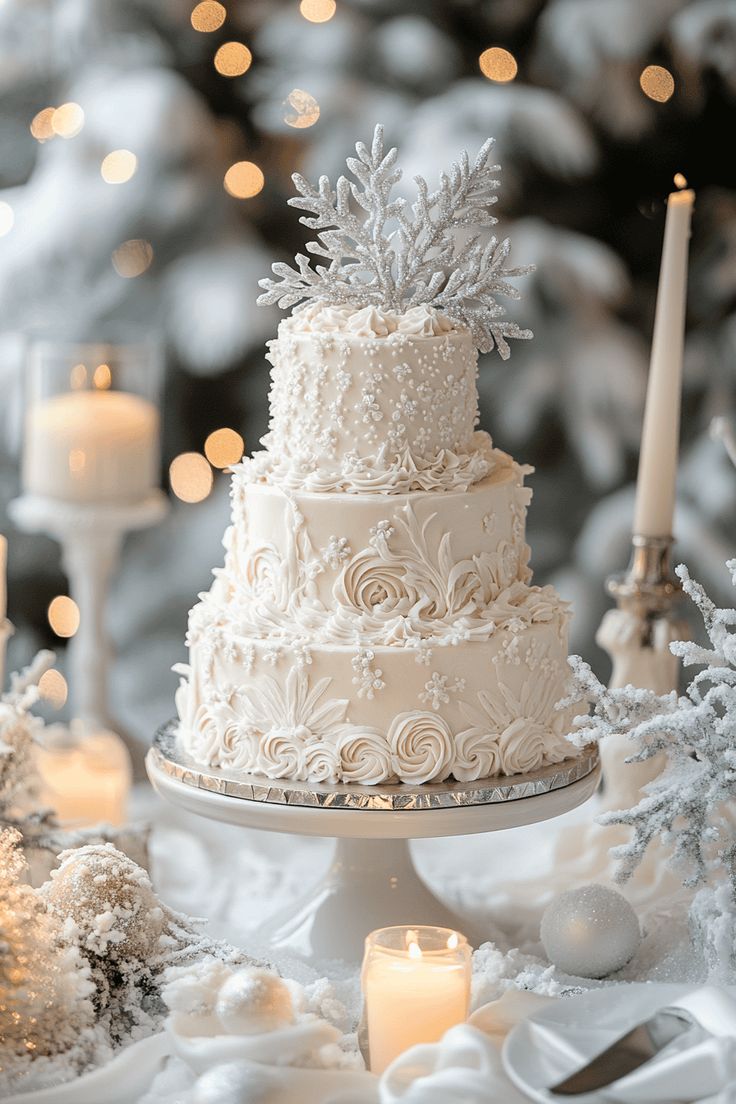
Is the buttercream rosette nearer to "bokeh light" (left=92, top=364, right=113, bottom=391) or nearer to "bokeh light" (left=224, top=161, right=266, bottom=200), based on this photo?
"bokeh light" (left=92, top=364, right=113, bottom=391)

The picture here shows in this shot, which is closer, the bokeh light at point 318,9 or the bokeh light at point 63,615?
the bokeh light at point 318,9

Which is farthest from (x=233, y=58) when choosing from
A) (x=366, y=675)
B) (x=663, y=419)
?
(x=366, y=675)

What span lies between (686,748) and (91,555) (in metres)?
1.82

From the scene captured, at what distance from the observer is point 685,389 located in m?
3.87

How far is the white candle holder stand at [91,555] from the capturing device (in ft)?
10.4

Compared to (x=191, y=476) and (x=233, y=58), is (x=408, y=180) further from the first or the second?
(x=191, y=476)

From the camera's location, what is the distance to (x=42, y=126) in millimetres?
4164

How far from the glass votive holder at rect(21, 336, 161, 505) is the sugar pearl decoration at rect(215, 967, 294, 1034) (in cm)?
171

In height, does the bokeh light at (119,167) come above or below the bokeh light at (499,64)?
below

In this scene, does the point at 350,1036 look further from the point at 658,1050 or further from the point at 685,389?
the point at 685,389

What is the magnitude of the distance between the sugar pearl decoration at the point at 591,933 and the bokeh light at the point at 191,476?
233cm

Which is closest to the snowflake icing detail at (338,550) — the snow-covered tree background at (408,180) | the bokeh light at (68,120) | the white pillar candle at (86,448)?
the white pillar candle at (86,448)

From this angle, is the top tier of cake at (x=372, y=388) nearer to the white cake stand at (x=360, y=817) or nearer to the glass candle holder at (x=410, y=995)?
the white cake stand at (x=360, y=817)

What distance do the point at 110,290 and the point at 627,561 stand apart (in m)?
1.66
